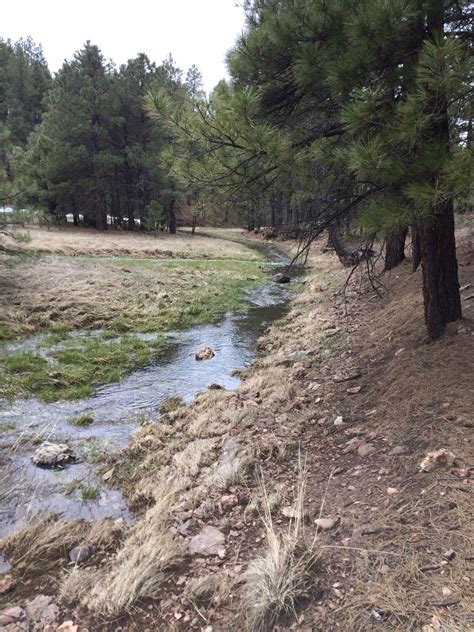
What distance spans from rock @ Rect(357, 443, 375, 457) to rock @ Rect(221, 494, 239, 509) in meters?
1.24

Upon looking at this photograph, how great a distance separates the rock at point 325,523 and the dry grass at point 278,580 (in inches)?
9.9

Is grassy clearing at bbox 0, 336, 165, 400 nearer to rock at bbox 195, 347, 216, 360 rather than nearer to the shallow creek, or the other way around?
the shallow creek

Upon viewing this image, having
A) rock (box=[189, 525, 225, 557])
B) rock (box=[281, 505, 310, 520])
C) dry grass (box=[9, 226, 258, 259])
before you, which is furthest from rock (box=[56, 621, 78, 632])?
dry grass (box=[9, 226, 258, 259])

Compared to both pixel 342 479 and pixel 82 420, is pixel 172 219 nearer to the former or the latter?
pixel 82 420

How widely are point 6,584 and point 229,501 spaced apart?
1.79m

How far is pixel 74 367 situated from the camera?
27.9 ft

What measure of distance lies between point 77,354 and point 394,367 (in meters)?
6.41

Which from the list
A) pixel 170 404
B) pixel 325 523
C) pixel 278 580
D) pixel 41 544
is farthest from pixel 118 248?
pixel 278 580

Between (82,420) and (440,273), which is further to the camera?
(82,420)

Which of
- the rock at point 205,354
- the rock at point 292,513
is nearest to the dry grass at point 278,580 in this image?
the rock at point 292,513

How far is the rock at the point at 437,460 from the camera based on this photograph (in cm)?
346

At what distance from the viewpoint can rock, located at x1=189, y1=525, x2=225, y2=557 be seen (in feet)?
10.7

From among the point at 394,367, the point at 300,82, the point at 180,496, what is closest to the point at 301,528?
the point at 180,496

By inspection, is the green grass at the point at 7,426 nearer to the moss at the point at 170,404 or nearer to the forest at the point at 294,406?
the forest at the point at 294,406
